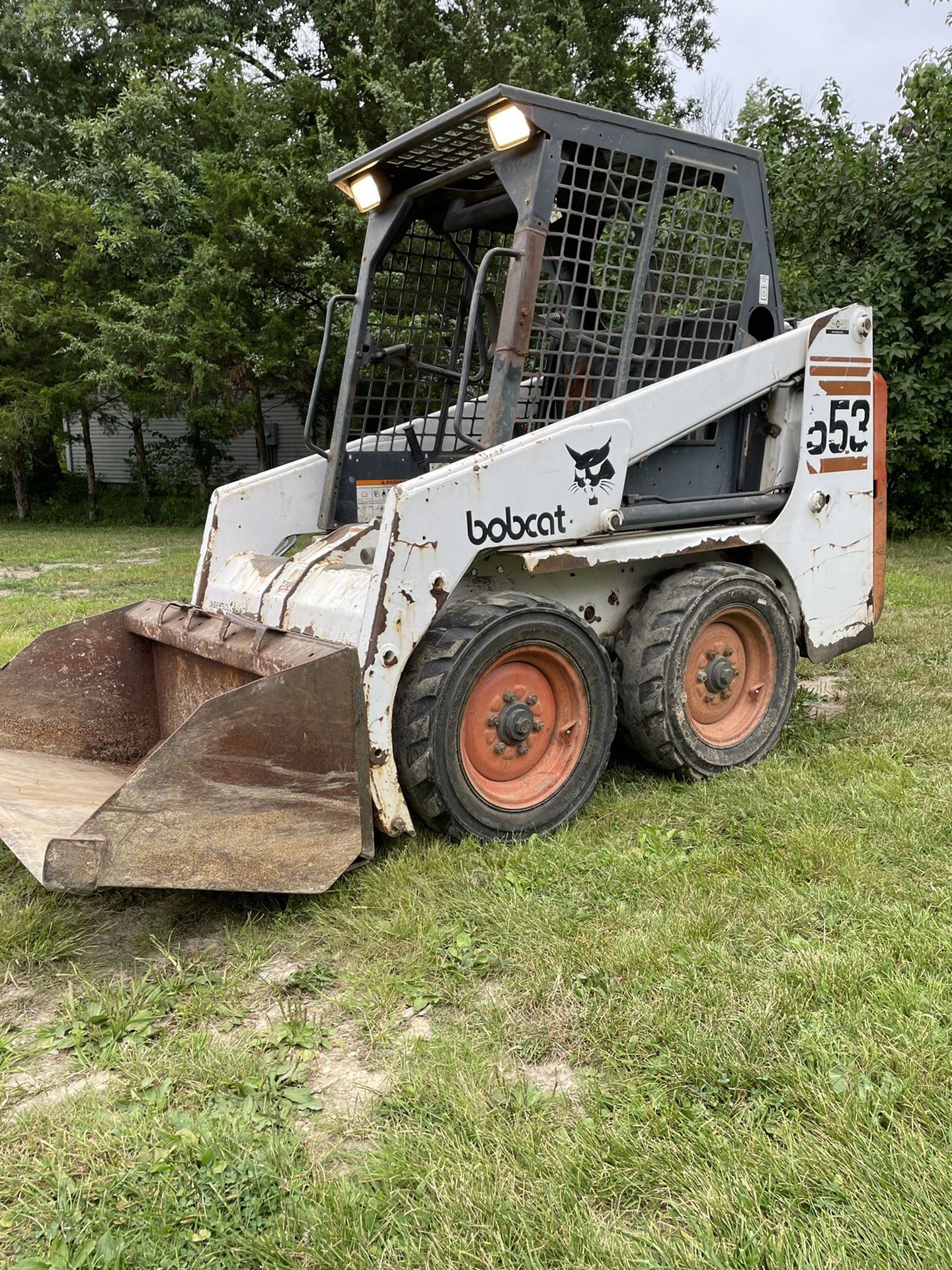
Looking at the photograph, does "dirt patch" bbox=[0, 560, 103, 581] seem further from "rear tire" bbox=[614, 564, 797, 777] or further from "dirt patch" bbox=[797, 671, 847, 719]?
"rear tire" bbox=[614, 564, 797, 777]

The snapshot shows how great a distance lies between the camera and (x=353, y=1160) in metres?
2.08

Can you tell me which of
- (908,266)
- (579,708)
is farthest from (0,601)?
(908,266)

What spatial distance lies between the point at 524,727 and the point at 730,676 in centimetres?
112

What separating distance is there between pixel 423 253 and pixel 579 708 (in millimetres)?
2346

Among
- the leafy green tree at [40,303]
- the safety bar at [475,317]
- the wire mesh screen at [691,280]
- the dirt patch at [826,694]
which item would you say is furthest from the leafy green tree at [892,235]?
the leafy green tree at [40,303]

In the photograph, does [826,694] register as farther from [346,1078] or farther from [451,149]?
[346,1078]

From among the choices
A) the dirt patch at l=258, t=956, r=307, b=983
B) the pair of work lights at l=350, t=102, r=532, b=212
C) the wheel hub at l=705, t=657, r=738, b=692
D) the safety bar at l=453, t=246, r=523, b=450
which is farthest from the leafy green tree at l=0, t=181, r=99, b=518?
the dirt patch at l=258, t=956, r=307, b=983

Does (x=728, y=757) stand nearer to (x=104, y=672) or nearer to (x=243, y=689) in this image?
(x=243, y=689)

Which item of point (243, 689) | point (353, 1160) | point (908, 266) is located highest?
point (908, 266)

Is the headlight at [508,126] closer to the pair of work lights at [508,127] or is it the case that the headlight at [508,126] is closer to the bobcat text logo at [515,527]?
the pair of work lights at [508,127]

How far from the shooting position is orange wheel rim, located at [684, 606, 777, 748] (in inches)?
168

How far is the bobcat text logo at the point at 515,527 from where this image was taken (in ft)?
11.5

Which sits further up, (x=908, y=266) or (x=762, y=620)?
(x=908, y=266)

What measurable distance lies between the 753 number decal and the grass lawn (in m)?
1.58
